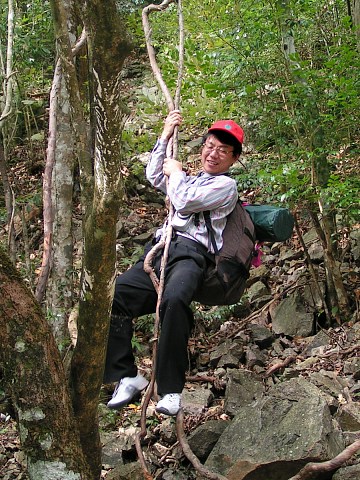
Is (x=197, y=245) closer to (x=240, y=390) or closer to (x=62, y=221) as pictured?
(x=240, y=390)

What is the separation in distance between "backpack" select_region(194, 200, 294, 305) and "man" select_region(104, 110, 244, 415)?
0.06 m

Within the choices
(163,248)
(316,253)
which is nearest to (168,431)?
(163,248)

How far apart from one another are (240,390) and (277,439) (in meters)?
1.24

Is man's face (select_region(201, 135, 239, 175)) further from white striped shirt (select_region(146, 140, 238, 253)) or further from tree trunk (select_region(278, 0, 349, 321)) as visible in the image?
tree trunk (select_region(278, 0, 349, 321))

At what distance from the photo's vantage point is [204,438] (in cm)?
421

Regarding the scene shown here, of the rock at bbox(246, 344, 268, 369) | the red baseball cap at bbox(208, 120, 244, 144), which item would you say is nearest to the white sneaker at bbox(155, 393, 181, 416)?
the red baseball cap at bbox(208, 120, 244, 144)

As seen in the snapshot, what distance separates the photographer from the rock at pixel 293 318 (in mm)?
6512

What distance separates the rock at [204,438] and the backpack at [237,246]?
3.20ft

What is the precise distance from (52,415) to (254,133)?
503cm

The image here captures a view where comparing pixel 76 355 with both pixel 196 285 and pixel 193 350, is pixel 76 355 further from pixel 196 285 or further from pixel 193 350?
pixel 193 350

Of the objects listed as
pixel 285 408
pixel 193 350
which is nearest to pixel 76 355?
pixel 285 408

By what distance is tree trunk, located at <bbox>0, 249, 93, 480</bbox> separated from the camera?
242cm

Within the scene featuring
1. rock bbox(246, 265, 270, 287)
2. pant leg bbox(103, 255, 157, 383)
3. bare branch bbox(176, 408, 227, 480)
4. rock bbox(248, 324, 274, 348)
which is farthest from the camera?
rock bbox(246, 265, 270, 287)

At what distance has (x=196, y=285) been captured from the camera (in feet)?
11.9
